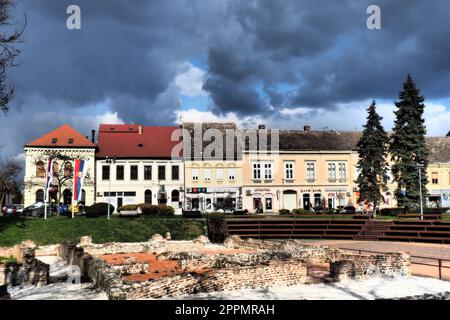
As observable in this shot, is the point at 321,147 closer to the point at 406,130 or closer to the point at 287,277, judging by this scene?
the point at 406,130

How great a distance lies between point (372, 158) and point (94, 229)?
3028cm

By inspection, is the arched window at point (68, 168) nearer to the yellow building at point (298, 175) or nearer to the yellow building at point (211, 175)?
the yellow building at point (211, 175)

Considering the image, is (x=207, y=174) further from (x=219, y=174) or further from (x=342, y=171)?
(x=342, y=171)

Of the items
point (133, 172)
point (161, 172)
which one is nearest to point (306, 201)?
point (161, 172)

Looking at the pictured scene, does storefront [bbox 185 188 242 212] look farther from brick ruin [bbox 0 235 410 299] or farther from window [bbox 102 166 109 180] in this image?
brick ruin [bbox 0 235 410 299]

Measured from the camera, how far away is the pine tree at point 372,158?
4812 centimetres

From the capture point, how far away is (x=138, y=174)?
58375 mm

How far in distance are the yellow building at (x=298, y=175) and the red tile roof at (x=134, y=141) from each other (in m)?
11.4

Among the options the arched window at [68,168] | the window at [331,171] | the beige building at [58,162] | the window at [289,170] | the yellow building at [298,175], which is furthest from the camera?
the window at [331,171]

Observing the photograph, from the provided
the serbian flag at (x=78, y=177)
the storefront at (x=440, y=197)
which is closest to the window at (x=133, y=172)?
the serbian flag at (x=78, y=177)

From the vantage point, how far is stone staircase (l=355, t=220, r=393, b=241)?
30812 millimetres

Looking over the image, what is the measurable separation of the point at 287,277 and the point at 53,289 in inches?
315

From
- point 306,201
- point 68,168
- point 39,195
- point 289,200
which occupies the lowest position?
point 306,201
